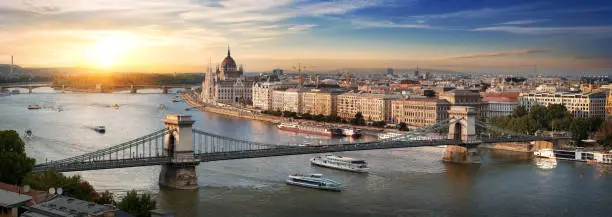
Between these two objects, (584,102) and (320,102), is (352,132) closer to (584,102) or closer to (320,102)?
(584,102)

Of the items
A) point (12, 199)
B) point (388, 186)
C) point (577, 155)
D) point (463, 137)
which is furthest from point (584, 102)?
point (12, 199)

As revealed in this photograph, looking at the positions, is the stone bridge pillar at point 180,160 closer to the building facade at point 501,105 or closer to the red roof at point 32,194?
the red roof at point 32,194

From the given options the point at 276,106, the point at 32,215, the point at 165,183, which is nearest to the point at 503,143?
the point at 165,183

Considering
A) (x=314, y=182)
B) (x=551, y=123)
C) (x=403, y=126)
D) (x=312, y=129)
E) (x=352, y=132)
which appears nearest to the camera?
(x=314, y=182)

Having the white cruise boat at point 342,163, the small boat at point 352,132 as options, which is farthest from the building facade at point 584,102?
the white cruise boat at point 342,163

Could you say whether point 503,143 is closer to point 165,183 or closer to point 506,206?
point 506,206

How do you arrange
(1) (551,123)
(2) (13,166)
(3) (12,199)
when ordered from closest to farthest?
1. (3) (12,199)
2. (2) (13,166)
3. (1) (551,123)

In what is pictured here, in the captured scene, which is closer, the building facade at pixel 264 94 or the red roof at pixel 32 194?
the red roof at pixel 32 194
